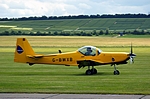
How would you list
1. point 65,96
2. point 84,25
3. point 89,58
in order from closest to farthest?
point 65,96, point 89,58, point 84,25

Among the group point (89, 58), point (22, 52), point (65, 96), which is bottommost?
point (65, 96)

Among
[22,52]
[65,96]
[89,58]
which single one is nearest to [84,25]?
[22,52]

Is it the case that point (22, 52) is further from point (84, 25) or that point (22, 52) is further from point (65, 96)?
point (84, 25)

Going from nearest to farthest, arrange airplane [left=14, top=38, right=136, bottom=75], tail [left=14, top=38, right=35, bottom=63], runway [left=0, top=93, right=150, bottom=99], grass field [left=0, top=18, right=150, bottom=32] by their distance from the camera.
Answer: runway [left=0, top=93, right=150, bottom=99] < airplane [left=14, top=38, right=136, bottom=75] < tail [left=14, top=38, right=35, bottom=63] < grass field [left=0, top=18, right=150, bottom=32]

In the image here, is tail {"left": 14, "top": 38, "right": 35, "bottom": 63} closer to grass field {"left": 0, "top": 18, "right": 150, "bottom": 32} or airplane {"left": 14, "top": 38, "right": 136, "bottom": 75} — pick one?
airplane {"left": 14, "top": 38, "right": 136, "bottom": 75}

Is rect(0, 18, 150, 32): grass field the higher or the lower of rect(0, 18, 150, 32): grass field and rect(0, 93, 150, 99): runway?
the higher

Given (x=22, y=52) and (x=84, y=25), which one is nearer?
(x=22, y=52)

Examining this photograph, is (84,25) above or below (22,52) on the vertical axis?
above

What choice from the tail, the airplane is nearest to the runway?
the airplane

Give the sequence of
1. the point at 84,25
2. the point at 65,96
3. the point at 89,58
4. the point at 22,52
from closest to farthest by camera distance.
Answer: the point at 65,96 → the point at 89,58 → the point at 22,52 → the point at 84,25

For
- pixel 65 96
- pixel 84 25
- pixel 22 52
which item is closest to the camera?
pixel 65 96

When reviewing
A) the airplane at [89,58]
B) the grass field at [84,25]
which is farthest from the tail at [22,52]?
the grass field at [84,25]

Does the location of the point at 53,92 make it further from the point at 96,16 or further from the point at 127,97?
the point at 96,16

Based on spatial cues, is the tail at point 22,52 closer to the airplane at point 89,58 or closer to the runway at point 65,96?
the airplane at point 89,58
